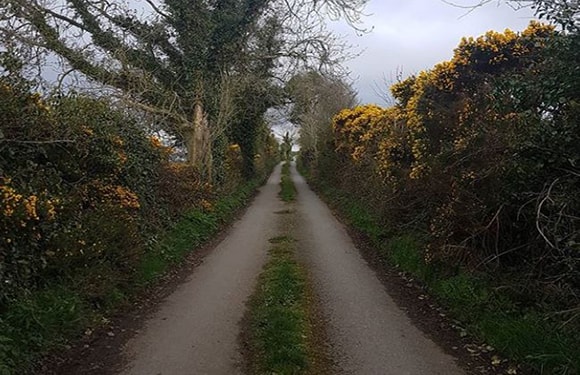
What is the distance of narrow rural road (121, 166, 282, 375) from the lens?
558 cm

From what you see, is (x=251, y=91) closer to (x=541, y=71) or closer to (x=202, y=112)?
(x=202, y=112)

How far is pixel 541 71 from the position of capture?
7734 mm

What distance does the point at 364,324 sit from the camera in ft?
23.2

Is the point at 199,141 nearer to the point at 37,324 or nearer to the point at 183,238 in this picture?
the point at 183,238

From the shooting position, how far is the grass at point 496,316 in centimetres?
521

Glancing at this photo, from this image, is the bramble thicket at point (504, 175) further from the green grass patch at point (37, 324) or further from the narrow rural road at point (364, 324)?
the green grass patch at point (37, 324)

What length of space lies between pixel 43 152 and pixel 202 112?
1233 cm

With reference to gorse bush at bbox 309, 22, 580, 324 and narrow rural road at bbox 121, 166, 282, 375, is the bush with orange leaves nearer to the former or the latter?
narrow rural road at bbox 121, 166, 282, 375

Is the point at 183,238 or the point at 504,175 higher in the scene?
the point at 504,175

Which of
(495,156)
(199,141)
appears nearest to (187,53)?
(199,141)

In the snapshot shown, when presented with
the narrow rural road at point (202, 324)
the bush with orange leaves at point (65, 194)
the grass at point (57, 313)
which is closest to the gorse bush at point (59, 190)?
the bush with orange leaves at point (65, 194)

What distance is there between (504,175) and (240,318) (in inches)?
169

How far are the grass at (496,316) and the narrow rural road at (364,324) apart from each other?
2.27ft

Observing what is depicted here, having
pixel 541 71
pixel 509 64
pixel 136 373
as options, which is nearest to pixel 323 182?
pixel 509 64
